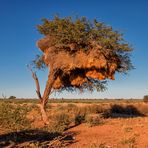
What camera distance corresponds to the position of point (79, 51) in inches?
864

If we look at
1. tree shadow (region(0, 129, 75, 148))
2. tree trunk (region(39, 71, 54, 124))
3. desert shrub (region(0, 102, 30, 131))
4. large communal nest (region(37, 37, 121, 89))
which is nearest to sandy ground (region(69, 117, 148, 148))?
tree shadow (region(0, 129, 75, 148))

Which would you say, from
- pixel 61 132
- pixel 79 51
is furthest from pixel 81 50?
pixel 61 132

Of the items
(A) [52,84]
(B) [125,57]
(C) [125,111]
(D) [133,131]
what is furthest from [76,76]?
(C) [125,111]

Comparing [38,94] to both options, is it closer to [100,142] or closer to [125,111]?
[100,142]

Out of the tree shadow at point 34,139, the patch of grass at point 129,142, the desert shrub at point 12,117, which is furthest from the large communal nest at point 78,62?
the patch of grass at point 129,142

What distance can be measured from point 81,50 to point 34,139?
23.9ft

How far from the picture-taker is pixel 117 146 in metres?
14.5

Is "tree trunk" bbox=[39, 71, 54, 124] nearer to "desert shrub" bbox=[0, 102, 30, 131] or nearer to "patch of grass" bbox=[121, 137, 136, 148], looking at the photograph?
"desert shrub" bbox=[0, 102, 30, 131]

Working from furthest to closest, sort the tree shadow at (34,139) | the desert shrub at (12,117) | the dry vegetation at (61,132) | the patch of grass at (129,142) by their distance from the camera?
the desert shrub at (12,117)
the dry vegetation at (61,132)
the tree shadow at (34,139)
the patch of grass at (129,142)

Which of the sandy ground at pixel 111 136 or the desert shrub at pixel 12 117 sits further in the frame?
the desert shrub at pixel 12 117

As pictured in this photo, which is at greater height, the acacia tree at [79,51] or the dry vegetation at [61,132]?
the acacia tree at [79,51]

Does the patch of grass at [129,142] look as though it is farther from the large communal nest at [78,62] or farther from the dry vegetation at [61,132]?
the large communal nest at [78,62]

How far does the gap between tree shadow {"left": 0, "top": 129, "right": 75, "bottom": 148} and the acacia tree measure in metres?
4.54

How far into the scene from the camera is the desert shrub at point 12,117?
57.1ft
